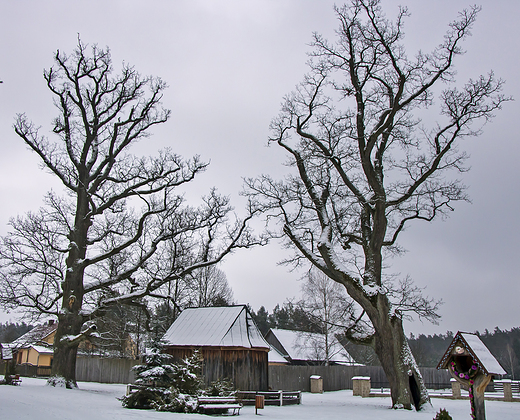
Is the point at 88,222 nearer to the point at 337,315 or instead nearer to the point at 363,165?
the point at 363,165

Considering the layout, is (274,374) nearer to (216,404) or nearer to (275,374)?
(275,374)

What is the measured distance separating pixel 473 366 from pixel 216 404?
8.09 metres

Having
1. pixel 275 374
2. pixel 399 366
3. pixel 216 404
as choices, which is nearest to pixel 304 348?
pixel 275 374

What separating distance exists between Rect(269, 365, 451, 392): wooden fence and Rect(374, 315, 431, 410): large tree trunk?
526 inches

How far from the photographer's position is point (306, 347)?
39.9 m

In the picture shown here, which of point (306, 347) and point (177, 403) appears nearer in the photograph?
point (177, 403)

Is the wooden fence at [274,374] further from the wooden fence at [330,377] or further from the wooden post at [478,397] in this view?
the wooden post at [478,397]

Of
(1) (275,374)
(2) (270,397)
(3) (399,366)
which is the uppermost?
(3) (399,366)

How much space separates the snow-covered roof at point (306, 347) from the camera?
3962 cm

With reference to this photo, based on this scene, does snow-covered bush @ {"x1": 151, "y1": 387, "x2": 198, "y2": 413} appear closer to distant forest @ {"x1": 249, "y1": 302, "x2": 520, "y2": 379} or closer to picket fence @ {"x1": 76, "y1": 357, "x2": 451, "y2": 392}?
picket fence @ {"x1": 76, "y1": 357, "x2": 451, "y2": 392}

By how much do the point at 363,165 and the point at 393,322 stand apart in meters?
7.36

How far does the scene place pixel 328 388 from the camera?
34562 millimetres

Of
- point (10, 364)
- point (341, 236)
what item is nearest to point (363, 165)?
point (341, 236)

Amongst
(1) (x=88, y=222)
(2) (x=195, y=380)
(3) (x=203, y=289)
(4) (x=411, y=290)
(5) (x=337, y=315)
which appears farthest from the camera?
(3) (x=203, y=289)
